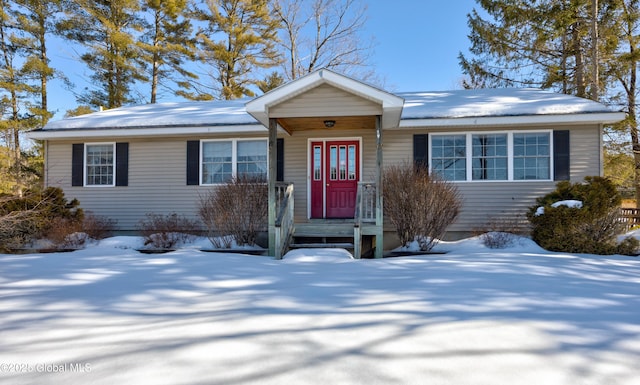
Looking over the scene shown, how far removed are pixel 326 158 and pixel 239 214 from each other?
2.91 metres

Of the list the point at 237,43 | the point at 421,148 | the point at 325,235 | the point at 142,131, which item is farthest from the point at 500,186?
the point at 237,43

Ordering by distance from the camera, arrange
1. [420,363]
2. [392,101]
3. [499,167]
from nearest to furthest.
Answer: [420,363] → [392,101] → [499,167]

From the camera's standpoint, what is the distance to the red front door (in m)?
9.45

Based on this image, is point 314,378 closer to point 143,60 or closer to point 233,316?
point 233,316

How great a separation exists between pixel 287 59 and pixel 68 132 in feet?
46.5

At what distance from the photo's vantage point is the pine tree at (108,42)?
18.4 m

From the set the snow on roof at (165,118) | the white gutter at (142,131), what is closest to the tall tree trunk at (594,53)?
the white gutter at (142,131)

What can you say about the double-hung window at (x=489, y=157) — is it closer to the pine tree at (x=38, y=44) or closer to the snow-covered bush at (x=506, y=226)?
the snow-covered bush at (x=506, y=226)

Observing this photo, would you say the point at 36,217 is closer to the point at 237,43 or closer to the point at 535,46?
the point at 237,43

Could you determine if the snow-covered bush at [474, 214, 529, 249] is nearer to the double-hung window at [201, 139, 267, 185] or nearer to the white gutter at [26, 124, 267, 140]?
the double-hung window at [201, 139, 267, 185]

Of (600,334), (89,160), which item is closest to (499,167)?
(600,334)

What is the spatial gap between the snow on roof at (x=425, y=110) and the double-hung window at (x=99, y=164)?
0.64 metres

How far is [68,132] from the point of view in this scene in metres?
9.93

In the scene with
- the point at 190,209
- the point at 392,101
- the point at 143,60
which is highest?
the point at 143,60
